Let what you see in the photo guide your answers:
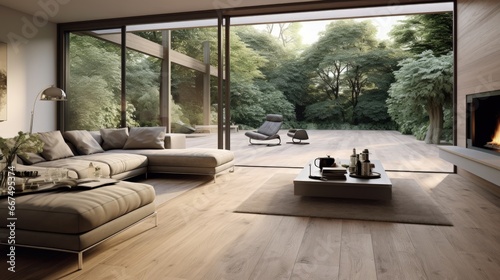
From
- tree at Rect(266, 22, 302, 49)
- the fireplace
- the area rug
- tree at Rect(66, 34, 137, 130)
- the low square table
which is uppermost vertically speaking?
tree at Rect(266, 22, 302, 49)

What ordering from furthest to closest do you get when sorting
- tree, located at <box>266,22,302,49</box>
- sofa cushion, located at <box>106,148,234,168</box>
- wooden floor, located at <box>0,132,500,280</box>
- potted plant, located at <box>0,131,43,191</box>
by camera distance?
1. tree, located at <box>266,22,302,49</box>
2. sofa cushion, located at <box>106,148,234,168</box>
3. potted plant, located at <box>0,131,43,191</box>
4. wooden floor, located at <box>0,132,500,280</box>

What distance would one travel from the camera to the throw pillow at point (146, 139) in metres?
5.41

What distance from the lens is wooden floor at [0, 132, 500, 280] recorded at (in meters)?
2.01

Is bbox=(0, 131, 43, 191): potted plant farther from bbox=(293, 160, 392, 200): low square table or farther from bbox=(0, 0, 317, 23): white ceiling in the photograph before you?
bbox=(0, 0, 317, 23): white ceiling

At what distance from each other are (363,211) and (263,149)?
5636 mm

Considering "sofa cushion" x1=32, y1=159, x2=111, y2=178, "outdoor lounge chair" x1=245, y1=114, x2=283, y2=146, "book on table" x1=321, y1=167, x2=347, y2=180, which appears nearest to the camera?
"book on table" x1=321, y1=167, x2=347, y2=180

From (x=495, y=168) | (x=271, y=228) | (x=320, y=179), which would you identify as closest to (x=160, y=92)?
(x=320, y=179)

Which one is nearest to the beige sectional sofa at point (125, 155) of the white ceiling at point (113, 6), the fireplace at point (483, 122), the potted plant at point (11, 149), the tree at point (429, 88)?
the potted plant at point (11, 149)

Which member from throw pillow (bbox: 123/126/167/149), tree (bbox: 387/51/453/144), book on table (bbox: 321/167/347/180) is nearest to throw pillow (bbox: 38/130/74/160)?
throw pillow (bbox: 123/126/167/149)

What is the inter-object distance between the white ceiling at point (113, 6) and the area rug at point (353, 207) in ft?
10.1

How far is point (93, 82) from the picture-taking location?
22.3 feet

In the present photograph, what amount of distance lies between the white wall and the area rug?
426 cm

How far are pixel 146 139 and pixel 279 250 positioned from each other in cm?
357

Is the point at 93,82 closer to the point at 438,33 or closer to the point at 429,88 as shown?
the point at 429,88
